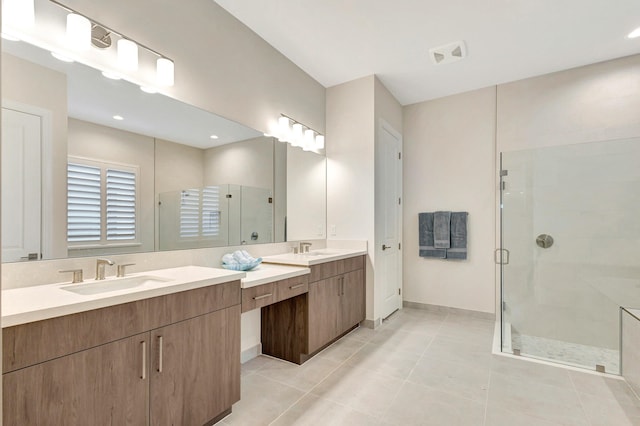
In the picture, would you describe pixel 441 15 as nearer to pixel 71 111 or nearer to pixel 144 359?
pixel 71 111

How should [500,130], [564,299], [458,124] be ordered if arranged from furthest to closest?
[458,124] → [500,130] → [564,299]

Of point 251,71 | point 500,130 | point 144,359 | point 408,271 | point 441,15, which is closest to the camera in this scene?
point 144,359

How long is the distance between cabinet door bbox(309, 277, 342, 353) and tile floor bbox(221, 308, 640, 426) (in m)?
0.15

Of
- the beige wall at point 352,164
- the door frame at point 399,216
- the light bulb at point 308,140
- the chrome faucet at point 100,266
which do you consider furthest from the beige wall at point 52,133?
the door frame at point 399,216

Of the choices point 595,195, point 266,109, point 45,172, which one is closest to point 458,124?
point 595,195

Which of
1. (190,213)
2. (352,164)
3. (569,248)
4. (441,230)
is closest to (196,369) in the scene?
(190,213)

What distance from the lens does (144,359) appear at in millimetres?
1338

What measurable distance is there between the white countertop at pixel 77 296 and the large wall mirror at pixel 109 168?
187mm

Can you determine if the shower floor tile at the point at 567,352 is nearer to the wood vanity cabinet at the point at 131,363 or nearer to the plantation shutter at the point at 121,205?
the wood vanity cabinet at the point at 131,363

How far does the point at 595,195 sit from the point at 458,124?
1.54 metres

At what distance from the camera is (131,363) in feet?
4.28

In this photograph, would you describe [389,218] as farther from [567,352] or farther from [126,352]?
[126,352]

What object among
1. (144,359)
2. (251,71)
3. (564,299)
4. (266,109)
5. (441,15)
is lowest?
(564,299)

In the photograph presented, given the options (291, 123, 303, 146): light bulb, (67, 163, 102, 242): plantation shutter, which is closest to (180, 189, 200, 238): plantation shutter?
(67, 163, 102, 242): plantation shutter
